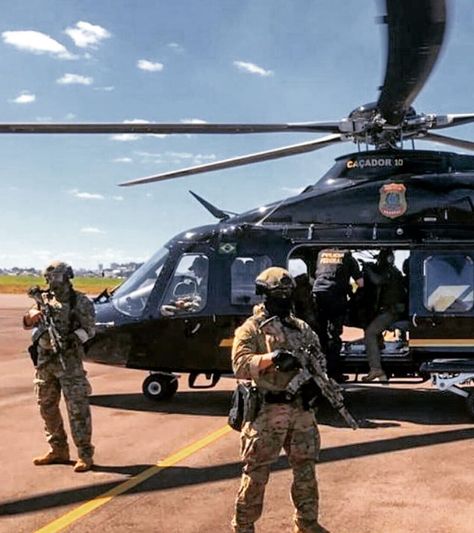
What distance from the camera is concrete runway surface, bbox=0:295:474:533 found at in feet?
16.7

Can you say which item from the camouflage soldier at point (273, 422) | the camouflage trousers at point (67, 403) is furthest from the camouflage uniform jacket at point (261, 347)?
the camouflage trousers at point (67, 403)

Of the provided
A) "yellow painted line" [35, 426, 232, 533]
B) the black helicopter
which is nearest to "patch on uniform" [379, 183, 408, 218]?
the black helicopter

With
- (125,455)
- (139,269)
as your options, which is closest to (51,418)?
(125,455)

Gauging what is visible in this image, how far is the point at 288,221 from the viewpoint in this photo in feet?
31.8

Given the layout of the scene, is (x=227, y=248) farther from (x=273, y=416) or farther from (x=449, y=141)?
(x=273, y=416)

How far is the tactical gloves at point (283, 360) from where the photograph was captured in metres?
4.16

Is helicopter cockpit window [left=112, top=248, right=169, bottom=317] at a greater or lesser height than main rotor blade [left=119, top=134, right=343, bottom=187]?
lesser

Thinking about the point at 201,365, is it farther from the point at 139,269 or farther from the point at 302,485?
the point at 302,485

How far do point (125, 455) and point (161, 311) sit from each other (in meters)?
2.92

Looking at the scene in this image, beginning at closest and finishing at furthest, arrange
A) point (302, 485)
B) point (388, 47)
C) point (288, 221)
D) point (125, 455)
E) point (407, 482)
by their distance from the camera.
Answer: point (302, 485), point (388, 47), point (407, 482), point (125, 455), point (288, 221)

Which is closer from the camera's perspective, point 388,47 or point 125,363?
point 388,47

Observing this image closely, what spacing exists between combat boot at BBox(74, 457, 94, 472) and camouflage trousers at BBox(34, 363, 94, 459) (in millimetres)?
27

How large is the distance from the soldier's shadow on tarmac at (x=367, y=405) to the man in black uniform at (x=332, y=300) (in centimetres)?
70

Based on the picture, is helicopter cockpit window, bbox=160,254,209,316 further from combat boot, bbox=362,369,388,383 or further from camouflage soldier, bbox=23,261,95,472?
camouflage soldier, bbox=23,261,95,472
